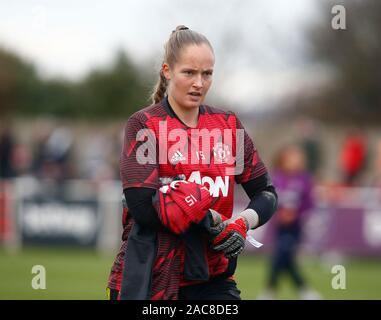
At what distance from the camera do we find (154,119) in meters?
4.43

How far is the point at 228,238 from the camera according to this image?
440 cm

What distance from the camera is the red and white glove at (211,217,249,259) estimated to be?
14.4 ft

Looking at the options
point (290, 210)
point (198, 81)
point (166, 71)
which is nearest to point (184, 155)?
point (198, 81)

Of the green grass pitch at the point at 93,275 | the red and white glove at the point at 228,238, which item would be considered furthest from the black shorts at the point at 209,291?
the green grass pitch at the point at 93,275

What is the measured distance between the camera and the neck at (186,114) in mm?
4531

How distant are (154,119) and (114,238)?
11478 mm

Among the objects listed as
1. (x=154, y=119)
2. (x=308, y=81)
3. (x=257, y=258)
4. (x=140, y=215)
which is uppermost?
(x=308, y=81)

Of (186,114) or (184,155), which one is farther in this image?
(186,114)

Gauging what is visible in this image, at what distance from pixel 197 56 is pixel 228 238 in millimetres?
952

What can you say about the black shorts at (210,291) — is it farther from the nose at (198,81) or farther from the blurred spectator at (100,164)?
the blurred spectator at (100,164)

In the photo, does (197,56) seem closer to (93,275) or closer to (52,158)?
(93,275)
